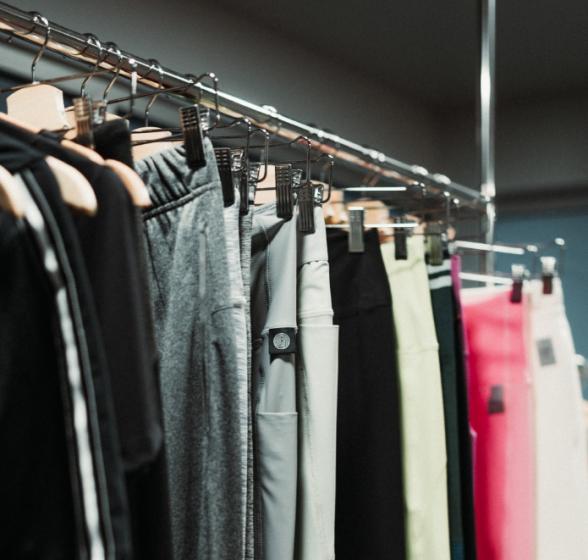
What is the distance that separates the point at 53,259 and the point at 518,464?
104 centimetres

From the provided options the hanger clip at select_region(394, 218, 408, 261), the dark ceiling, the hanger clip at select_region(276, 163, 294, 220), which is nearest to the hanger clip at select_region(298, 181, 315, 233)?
the hanger clip at select_region(276, 163, 294, 220)

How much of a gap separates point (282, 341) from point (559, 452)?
71 cm

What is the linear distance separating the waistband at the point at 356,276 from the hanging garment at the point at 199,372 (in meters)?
0.31

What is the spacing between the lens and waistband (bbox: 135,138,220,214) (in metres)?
0.75

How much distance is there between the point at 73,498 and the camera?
0.47m

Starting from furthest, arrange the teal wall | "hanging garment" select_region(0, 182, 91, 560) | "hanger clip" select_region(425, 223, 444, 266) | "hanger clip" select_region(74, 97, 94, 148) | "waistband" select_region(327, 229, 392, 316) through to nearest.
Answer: the teal wall → "hanger clip" select_region(425, 223, 444, 266) → "waistband" select_region(327, 229, 392, 316) → "hanger clip" select_region(74, 97, 94, 148) → "hanging garment" select_region(0, 182, 91, 560)

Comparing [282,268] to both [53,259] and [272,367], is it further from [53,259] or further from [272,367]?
[53,259]

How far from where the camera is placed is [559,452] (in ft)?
4.34

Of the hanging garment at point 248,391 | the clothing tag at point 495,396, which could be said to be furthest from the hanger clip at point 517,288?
the hanging garment at point 248,391

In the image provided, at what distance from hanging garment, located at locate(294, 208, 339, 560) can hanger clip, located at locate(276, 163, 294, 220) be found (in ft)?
0.35

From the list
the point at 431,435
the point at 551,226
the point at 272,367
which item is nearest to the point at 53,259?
the point at 272,367

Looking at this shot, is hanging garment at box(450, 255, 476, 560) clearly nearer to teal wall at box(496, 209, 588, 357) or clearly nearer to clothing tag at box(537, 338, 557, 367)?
clothing tag at box(537, 338, 557, 367)

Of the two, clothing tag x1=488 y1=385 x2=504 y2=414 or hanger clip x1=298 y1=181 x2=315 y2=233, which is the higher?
hanger clip x1=298 y1=181 x2=315 y2=233

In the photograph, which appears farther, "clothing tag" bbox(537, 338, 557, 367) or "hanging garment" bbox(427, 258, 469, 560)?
"clothing tag" bbox(537, 338, 557, 367)
